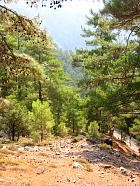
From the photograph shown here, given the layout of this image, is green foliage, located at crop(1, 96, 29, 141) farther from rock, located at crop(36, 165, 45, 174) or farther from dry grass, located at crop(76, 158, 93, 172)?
rock, located at crop(36, 165, 45, 174)

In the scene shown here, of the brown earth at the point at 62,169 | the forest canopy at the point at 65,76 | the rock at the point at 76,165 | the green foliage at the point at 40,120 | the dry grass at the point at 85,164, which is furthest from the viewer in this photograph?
the green foliage at the point at 40,120

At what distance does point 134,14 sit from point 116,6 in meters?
0.90

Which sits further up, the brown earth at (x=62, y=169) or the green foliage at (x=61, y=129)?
the green foliage at (x=61, y=129)

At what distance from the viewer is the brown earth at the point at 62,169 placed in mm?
11617

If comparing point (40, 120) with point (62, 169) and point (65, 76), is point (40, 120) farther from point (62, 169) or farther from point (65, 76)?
point (65, 76)

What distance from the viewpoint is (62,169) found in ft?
43.4

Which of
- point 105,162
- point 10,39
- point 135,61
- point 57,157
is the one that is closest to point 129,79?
point 135,61

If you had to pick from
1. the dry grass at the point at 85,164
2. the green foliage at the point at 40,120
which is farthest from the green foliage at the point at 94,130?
the dry grass at the point at 85,164

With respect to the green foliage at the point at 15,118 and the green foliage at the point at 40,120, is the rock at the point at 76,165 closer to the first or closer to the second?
the green foliage at the point at 40,120

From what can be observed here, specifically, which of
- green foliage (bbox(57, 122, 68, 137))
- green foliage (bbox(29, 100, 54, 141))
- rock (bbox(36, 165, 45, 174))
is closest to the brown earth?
rock (bbox(36, 165, 45, 174))

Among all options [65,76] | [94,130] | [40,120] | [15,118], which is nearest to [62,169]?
[40,120]

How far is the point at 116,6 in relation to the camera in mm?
15367

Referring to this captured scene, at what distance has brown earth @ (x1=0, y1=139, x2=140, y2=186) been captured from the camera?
1162 centimetres

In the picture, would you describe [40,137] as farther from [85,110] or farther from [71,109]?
[71,109]
